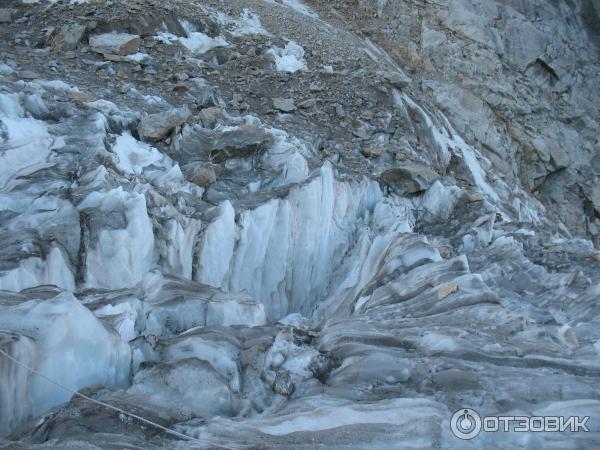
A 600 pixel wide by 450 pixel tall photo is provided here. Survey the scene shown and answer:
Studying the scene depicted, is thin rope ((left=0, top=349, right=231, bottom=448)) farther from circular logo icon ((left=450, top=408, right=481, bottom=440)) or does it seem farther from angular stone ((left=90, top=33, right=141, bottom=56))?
angular stone ((left=90, top=33, right=141, bottom=56))

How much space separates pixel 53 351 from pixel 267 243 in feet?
15.4

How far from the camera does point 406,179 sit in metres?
10.9

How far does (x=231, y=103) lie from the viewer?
41.5 feet


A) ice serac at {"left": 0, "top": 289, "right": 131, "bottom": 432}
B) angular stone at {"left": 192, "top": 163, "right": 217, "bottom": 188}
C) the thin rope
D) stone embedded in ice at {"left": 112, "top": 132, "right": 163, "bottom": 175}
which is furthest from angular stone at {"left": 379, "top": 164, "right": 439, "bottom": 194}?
the thin rope

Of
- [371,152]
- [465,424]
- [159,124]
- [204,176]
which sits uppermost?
[465,424]

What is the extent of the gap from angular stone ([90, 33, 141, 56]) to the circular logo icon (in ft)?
37.9

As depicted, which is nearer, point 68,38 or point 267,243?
point 267,243

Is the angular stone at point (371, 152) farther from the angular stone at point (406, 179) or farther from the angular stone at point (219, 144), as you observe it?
the angular stone at point (219, 144)

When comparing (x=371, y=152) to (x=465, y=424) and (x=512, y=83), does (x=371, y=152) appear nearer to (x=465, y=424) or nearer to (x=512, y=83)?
(x=465, y=424)

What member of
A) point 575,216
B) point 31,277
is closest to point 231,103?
point 31,277

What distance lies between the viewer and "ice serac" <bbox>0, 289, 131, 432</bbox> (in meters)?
4.34

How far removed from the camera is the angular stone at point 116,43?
1309 cm

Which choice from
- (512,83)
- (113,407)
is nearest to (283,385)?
(113,407)

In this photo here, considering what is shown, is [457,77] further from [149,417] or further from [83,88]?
[149,417]
